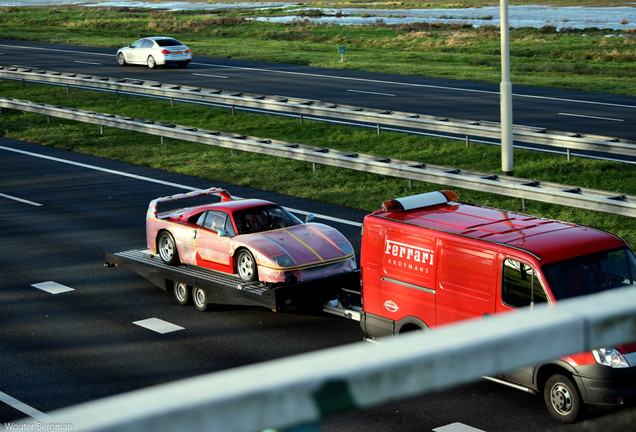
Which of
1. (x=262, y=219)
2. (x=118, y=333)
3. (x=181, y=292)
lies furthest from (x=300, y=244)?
(x=118, y=333)

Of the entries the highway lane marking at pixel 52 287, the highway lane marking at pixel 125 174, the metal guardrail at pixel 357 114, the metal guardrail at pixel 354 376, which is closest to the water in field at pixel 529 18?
the metal guardrail at pixel 357 114

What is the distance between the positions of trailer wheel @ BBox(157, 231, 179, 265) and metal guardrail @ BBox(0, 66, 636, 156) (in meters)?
11.2

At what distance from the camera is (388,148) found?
27.3m

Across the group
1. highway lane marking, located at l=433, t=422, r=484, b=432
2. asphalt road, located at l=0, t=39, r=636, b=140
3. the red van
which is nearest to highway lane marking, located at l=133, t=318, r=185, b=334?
the red van

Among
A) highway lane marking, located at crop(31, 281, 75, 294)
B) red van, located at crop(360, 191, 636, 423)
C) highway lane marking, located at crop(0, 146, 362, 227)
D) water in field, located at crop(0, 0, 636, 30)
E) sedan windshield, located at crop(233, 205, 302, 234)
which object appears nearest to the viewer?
red van, located at crop(360, 191, 636, 423)

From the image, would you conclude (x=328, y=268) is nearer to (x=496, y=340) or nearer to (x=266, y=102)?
(x=496, y=340)

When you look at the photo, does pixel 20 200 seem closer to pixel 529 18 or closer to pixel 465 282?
pixel 465 282

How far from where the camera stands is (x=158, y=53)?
154 ft

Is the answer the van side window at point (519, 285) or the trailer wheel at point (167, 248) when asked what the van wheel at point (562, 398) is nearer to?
the van side window at point (519, 285)

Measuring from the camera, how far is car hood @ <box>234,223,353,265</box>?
13.6 metres

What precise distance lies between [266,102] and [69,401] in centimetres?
2082

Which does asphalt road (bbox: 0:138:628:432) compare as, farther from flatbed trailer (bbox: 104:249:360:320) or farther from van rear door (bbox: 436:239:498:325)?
van rear door (bbox: 436:239:498:325)

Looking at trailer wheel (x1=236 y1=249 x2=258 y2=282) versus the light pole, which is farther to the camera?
the light pole

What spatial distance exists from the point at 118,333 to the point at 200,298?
1459mm
